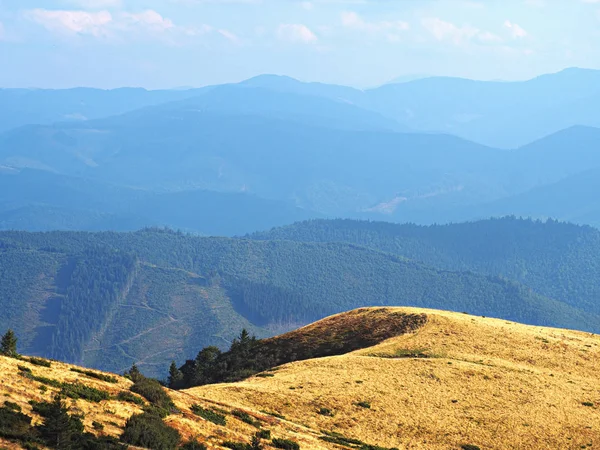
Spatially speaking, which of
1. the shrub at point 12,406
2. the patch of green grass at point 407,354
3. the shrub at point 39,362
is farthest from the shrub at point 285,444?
the patch of green grass at point 407,354

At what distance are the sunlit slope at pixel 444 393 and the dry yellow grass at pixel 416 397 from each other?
0.12m

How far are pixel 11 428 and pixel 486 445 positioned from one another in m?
37.7

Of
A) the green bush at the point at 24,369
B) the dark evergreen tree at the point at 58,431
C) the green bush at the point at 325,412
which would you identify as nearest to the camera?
the dark evergreen tree at the point at 58,431

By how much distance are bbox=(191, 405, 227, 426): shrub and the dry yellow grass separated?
2.01 ft

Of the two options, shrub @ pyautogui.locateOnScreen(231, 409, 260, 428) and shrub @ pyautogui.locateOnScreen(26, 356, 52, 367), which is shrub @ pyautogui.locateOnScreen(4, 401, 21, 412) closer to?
shrub @ pyautogui.locateOnScreen(26, 356, 52, 367)

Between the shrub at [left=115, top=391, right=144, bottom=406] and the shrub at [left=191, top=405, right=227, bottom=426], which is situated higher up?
the shrub at [left=115, top=391, right=144, bottom=406]

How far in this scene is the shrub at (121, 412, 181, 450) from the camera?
41.7 m

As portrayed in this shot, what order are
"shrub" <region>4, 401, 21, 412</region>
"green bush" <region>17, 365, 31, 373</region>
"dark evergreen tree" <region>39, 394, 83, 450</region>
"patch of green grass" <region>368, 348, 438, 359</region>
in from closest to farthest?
"dark evergreen tree" <region>39, 394, 83, 450</region> < "shrub" <region>4, 401, 21, 412</region> < "green bush" <region>17, 365, 31, 373</region> < "patch of green grass" <region>368, 348, 438, 359</region>

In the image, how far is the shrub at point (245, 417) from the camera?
177 feet

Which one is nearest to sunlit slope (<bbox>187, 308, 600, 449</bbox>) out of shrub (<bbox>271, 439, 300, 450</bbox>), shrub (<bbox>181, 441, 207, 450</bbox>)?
shrub (<bbox>271, 439, 300, 450</bbox>)

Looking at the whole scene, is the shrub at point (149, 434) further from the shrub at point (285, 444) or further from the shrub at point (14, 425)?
the shrub at point (285, 444)

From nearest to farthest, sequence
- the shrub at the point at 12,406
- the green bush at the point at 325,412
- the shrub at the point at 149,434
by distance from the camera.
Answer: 1. the shrub at the point at 12,406
2. the shrub at the point at 149,434
3. the green bush at the point at 325,412

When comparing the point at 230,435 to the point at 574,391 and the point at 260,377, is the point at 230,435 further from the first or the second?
the point at 574,391

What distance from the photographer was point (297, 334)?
104125 millimetres
